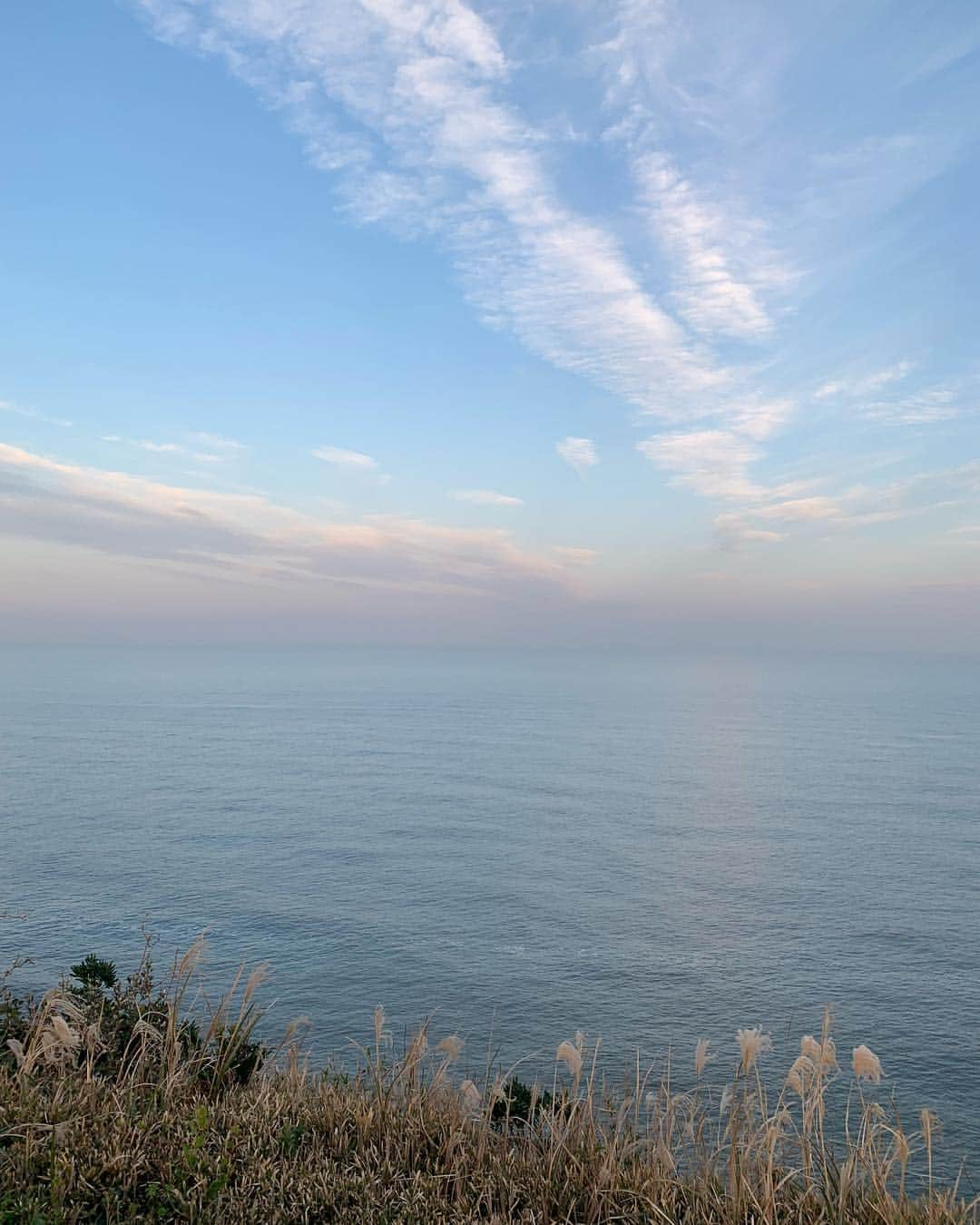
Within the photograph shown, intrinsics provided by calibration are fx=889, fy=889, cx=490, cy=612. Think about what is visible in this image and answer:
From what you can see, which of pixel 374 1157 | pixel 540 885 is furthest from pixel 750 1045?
pixel 540 885

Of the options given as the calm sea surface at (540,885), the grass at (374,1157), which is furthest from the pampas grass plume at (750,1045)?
the calm sea surface at (540,885)

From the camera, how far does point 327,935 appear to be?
148ft

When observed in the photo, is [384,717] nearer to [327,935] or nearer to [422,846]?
[422,846]

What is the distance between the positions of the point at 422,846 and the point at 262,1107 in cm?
5539

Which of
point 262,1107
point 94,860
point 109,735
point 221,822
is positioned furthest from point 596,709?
point 262,1107

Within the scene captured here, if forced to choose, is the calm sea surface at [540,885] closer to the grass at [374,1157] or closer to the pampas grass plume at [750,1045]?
the pampas grass plume at [750,1045]

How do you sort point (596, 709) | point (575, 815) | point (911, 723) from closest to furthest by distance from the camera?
point (575, 815), point (911, 723), point (596, 709)

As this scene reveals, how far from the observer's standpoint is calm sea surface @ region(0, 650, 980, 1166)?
3684 centimetres

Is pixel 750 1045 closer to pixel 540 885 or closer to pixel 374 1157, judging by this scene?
pixel 374 1157

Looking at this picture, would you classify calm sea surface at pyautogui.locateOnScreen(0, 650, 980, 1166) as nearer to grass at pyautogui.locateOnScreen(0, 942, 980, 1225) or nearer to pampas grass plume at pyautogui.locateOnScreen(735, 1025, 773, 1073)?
pampas grass plume at pyautogui.locateOnScreen(735, 1025, 773, 1073)

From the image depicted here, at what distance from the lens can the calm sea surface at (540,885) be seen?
36.8 m

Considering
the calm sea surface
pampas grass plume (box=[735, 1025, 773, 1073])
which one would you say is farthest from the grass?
the calm sea surface

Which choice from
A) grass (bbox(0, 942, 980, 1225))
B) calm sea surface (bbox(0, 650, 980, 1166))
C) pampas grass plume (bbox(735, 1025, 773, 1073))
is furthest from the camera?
calm sea surface (bbox(0, 650, 980, 1166))

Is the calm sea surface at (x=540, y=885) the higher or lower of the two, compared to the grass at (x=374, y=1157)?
lower
